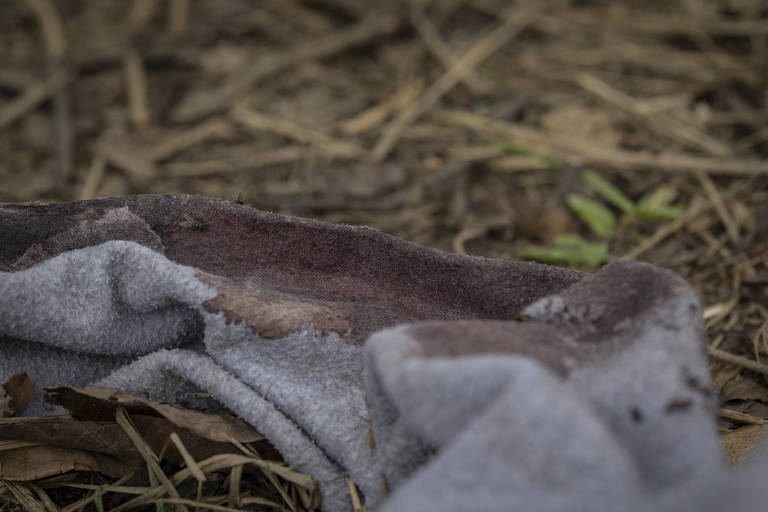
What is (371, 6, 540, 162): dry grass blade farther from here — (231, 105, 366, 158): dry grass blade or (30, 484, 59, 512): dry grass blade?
(30, 484, 59, 512): dry grass blade

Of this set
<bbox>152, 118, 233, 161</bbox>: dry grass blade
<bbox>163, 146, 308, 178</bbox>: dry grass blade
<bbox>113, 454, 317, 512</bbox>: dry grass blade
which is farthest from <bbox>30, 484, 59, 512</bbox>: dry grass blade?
<bbox>152, 118, 233, 161</bbox>: dry grass blade

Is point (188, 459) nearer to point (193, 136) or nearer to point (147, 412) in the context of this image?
point (147, 412)

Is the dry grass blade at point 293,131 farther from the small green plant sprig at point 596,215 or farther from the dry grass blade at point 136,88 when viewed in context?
the small green plant sprig at point 596,215

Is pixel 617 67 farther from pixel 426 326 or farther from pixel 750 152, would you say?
pixel 426 326

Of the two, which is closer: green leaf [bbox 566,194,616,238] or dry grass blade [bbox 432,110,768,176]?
green leaf [bbox 566,194,616,238]

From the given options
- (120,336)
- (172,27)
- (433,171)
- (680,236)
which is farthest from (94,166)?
(680,236)

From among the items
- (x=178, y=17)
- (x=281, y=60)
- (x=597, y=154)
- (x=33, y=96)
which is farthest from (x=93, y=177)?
(x=597, y=154)

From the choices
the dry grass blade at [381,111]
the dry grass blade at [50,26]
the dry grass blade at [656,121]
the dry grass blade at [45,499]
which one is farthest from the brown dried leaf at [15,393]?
the dry grass blade at [50,26]
